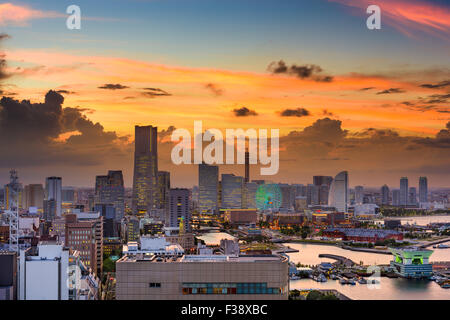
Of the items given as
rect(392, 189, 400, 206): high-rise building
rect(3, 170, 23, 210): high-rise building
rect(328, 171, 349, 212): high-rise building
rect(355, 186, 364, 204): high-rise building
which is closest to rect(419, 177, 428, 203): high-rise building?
rect(392, 189, 400, 206): high-rise building

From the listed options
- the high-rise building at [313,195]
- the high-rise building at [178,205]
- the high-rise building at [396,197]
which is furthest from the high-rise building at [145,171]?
the high-rise building at [396,197]

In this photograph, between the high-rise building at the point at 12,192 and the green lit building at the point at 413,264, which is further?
the green lit building at the point at 413,264

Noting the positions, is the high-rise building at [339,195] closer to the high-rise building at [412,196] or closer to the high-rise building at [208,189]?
the high-rise building at [412,196]

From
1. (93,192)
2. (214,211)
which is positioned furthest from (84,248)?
(214,211)

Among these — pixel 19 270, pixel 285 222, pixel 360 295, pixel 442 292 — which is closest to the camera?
pixel 19 270

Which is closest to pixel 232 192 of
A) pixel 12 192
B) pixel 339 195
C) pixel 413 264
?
pixel 339 195

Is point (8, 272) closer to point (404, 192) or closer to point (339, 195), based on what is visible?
point (339, 195)
